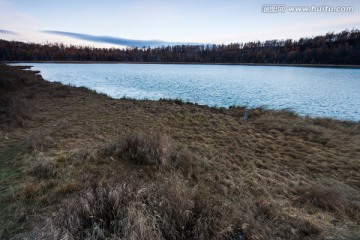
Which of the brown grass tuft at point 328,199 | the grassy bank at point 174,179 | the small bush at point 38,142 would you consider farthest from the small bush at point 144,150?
the brown grass tuft at point 328,199

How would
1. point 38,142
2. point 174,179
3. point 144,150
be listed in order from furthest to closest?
point 38,142 → point 144,150 → point 174,179

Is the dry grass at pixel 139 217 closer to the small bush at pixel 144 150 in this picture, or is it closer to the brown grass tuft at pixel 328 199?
the small bush at pixel 144 150

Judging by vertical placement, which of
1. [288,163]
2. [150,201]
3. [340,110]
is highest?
[150,201]

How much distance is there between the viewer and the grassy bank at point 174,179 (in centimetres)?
320

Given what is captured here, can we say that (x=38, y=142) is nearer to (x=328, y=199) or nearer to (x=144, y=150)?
(x=144, y=150)

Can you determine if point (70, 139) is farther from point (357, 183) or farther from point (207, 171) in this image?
point (357, 183)

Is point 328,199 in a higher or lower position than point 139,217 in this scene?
lower

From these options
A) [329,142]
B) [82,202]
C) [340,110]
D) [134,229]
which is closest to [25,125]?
[82,202]

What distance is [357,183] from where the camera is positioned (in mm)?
6301

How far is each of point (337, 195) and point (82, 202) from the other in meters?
5.77

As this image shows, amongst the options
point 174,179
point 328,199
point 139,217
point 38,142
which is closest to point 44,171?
point 38,142

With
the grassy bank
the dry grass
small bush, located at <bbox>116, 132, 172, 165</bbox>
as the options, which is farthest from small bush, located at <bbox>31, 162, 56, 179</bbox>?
the dry grass

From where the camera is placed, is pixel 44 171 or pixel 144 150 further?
pixel 144 150

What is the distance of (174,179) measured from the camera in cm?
495
